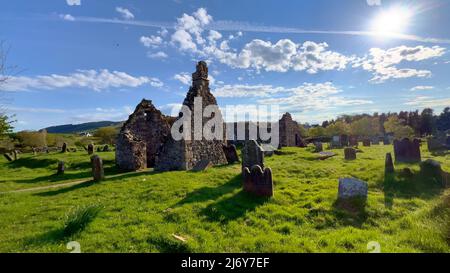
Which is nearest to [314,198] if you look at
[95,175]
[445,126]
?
[95,175]

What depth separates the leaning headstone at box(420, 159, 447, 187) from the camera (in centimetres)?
1169

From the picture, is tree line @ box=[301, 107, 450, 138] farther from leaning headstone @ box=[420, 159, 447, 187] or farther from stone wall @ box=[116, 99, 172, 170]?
leaning headstone @ box=[420, 159, 447, 187]

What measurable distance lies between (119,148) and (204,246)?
52.3 ft

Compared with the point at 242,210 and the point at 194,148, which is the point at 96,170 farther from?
the point at 242,210

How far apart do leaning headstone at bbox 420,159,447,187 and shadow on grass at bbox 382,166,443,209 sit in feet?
0.43

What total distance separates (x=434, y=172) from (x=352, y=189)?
510 cm

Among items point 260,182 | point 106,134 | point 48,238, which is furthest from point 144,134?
point 106,134

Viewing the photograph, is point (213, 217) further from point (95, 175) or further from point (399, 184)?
point (95, 175)

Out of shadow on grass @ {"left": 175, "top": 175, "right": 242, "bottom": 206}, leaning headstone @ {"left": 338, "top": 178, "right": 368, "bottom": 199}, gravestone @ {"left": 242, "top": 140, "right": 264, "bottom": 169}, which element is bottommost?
shadow on grass @ {"left": 175, "top": 175, "right": 242, "bottom": 206}

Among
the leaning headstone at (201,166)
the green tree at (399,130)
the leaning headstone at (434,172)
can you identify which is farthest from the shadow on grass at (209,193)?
the green tree at (399,130)

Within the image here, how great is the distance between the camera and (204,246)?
6297 millimetres

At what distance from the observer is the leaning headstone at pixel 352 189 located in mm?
9531

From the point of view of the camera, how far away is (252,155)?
13.6 metres

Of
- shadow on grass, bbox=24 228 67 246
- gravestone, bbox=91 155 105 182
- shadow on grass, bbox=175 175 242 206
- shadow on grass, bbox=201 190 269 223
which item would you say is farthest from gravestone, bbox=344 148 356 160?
shadow on grass, bbox=24 228 67 246
